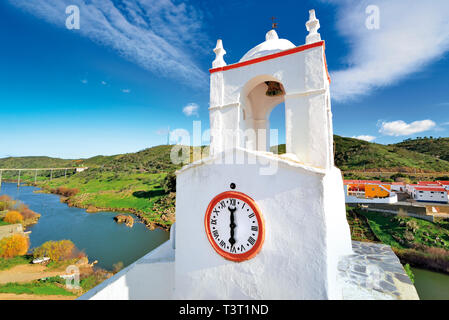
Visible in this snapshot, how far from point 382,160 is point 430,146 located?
653 inches

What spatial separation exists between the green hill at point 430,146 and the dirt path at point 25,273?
59.2m

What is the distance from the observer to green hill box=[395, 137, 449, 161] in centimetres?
3801

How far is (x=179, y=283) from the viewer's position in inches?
167

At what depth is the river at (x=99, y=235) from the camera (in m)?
25.1

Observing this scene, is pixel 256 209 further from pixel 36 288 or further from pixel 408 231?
pixel 408 231

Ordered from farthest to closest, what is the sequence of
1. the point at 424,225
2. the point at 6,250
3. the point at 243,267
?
the point at 6,250 → the point at 424,225 → the point at 243,267

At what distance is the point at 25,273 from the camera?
1894cm

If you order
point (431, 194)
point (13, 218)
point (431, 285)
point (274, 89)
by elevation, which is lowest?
point (431, 285)

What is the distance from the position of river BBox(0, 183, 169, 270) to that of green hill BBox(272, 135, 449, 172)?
2327 centimetres

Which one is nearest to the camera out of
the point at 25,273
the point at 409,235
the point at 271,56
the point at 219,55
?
the point at 271,56

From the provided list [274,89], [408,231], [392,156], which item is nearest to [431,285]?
[408,231]
